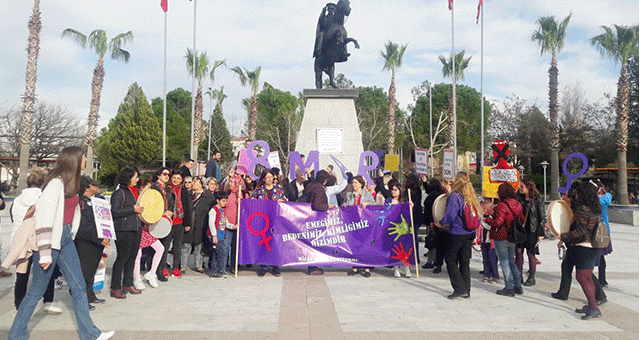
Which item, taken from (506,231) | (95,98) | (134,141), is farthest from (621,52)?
(134,141)

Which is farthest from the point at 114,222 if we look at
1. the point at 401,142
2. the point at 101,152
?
the point at 101,152

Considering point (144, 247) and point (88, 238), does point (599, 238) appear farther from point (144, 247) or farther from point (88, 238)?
point (144, 247)

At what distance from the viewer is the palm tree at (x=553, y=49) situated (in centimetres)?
3219

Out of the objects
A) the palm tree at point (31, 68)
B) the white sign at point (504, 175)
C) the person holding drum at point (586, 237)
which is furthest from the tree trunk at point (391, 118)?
the person holding drum at point (586, 237)

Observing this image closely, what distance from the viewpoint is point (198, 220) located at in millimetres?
8352

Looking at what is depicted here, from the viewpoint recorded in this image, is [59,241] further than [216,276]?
No

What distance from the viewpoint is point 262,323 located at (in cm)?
538

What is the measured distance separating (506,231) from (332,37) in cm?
1034

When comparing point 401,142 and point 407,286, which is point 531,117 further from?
point 407,286

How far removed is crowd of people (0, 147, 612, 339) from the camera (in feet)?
14.6

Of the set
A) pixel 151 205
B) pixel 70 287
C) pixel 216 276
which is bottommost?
pixel 216 276

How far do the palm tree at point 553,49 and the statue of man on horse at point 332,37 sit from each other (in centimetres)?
2171

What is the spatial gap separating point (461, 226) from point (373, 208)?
193cm

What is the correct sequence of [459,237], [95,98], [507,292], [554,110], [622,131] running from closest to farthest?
[459,237], [507,292], [622,131], [554,110], [95,98]
